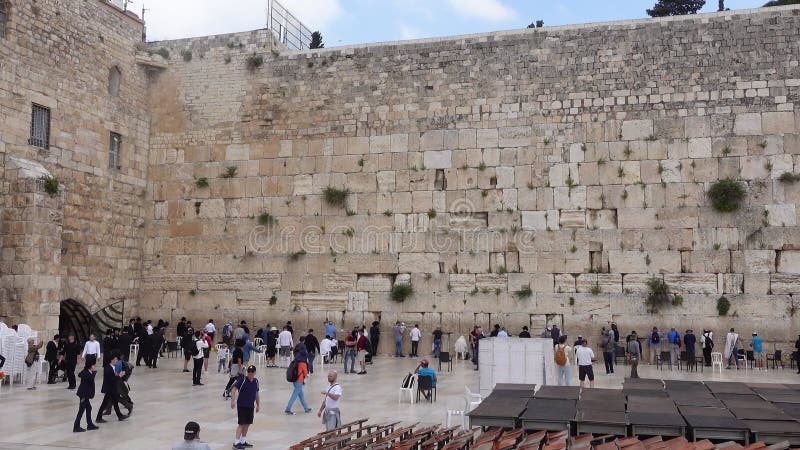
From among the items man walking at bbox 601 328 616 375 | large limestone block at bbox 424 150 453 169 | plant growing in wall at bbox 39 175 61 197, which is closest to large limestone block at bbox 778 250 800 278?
man walking at bbox 601 328 616 375

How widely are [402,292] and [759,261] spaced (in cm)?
797

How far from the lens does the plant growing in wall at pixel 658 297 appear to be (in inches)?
624

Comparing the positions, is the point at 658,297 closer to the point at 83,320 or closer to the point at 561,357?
the point at 561,357

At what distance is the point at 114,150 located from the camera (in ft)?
61.0

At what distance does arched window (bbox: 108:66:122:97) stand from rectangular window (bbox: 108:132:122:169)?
1097mm

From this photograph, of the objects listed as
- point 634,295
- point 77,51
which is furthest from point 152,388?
point 634,295

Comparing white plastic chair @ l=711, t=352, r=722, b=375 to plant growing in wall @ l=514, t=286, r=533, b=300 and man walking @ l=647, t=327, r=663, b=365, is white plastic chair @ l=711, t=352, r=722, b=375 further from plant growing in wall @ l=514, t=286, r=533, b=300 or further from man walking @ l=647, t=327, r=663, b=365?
plant growing in wall @ l=514, t=286, r=533, b=300

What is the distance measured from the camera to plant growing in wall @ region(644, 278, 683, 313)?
52.0ft

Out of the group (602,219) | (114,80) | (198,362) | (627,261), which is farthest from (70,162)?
(627,261)

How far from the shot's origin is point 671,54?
16562mm

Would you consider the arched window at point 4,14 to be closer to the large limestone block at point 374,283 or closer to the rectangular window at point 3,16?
the rectangular window at point 3,16

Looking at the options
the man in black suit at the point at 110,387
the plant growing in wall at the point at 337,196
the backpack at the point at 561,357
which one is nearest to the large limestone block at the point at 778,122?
the backpack at the point at 561,357

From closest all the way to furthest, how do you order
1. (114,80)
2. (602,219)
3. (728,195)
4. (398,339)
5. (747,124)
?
(728,195), (747,124), (602,219), (398,339), (114,80)

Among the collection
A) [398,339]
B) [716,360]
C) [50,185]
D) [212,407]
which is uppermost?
[50,185]
